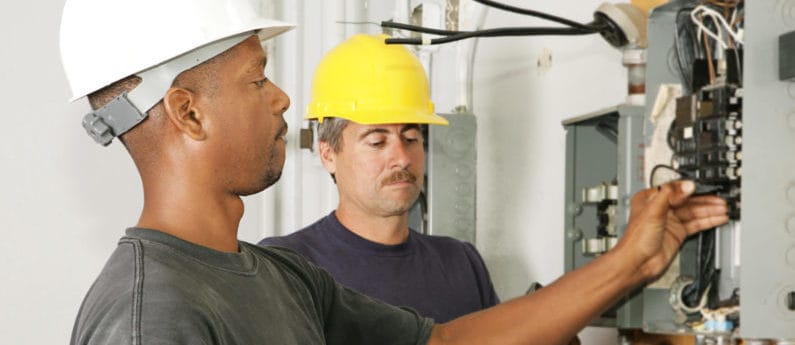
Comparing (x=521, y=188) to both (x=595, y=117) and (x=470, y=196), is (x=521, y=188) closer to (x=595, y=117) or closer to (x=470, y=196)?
(x=470, y=196)

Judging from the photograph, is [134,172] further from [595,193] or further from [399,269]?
[595,193]

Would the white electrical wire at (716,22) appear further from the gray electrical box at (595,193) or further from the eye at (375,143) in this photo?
the eye at (375,143)

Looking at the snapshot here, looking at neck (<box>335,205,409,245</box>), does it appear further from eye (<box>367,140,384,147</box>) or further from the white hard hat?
the white hard hat

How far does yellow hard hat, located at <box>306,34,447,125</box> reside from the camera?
2.31m

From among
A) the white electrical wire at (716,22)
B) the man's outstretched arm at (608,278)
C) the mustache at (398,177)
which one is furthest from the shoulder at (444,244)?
the white electrical wire at (716,22)

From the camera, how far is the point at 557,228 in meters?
2.58

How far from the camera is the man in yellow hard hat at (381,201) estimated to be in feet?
7.10

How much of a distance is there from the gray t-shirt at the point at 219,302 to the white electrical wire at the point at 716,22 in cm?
65

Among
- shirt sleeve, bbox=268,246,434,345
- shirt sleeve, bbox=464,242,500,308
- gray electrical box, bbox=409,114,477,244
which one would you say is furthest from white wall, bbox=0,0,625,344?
shirt sleeve, bbox=268,246,434,345

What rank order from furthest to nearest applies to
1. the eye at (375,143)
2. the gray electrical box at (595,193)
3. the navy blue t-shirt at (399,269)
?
1. the eye at (375,143)
2. the navy blue t-shirt at (399,269)
3. the gray electrical box at (595,193)

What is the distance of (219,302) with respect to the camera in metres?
1.27

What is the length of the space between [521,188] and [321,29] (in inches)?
36.0

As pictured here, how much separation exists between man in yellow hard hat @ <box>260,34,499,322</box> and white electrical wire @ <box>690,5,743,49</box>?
0.62 meters

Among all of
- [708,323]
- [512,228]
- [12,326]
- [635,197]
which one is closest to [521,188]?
[512,228]
